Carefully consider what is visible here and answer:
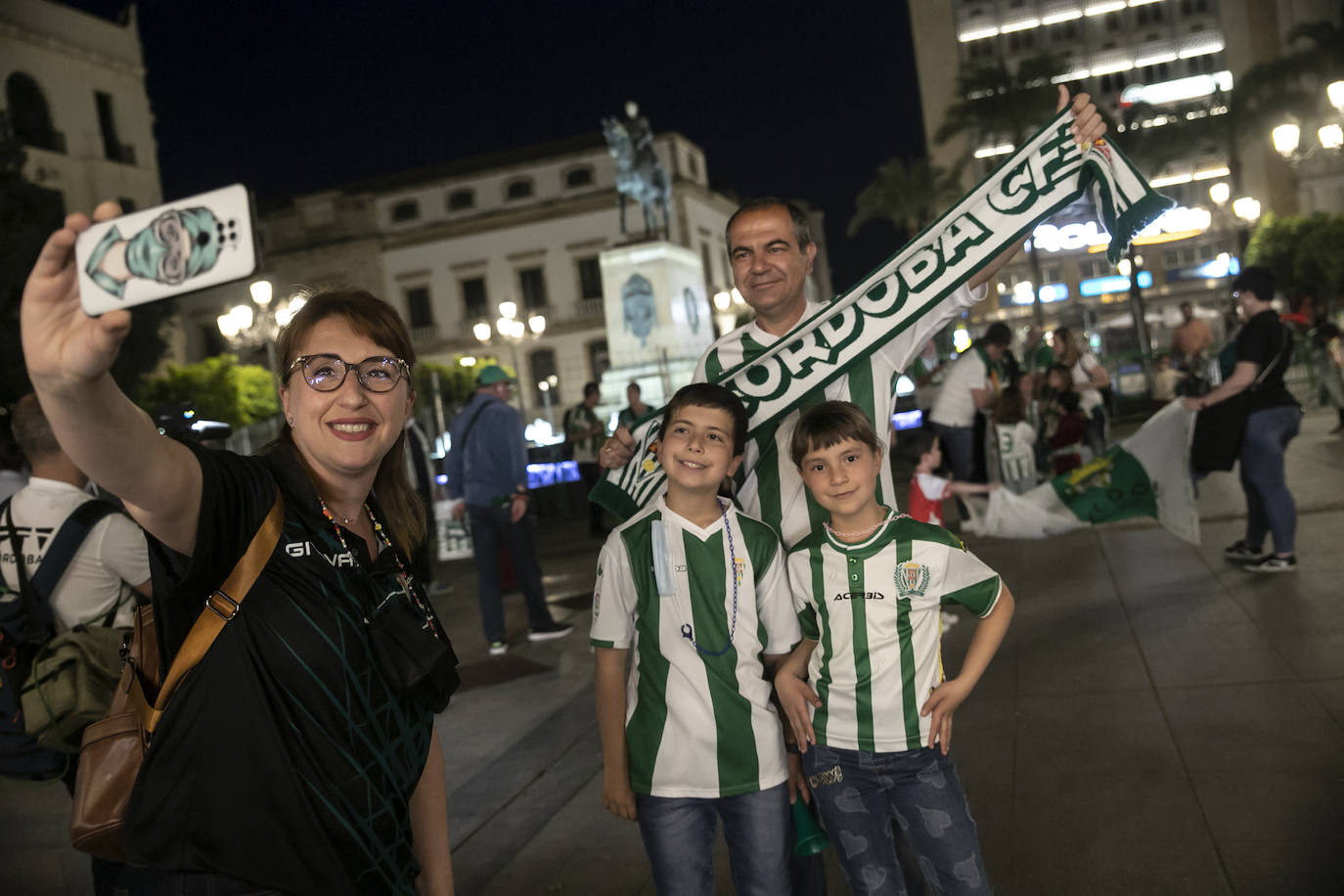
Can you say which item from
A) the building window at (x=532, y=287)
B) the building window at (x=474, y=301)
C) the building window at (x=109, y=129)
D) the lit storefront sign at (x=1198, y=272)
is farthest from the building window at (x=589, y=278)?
the lit storefront sign at (x=1198, y=272)

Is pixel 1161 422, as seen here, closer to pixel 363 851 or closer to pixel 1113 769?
pixel 1113 769

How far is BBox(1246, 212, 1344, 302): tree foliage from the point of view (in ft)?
128

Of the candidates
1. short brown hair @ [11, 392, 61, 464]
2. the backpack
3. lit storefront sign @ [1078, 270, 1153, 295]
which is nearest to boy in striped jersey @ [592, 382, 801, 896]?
the backpack

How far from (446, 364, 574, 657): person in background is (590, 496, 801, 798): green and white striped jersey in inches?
190

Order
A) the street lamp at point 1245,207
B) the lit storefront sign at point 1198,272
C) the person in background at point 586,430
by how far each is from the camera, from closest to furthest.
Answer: the person in background at point 586,430, the street lamp at point 1245,207, the lit storefront sign at point 1198,272

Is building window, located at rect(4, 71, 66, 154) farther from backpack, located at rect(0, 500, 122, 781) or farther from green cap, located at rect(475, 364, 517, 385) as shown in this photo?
backpack, located at rect(0, 500, 122, 781)

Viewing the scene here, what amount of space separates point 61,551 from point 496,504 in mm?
4020

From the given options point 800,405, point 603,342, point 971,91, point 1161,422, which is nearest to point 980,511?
point 1161,422

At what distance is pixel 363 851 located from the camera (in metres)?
1.64

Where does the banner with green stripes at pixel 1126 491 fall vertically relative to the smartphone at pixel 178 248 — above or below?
below

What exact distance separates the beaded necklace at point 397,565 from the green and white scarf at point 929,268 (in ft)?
3.94

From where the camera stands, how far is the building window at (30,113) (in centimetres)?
3216

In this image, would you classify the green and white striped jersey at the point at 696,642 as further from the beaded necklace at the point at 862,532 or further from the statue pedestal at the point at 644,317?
the statue pedestal at the point at 644,317

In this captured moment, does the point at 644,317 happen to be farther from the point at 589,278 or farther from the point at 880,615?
the point at 589,278
